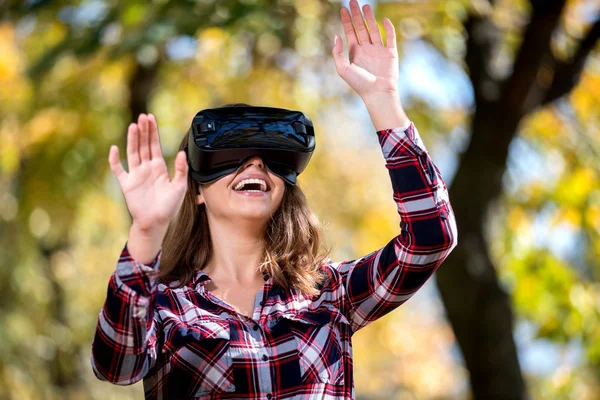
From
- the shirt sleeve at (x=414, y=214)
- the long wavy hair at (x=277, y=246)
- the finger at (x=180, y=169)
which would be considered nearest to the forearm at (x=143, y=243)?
the finger at (x=180, y=169)

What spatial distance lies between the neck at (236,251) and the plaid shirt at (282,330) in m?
0.11

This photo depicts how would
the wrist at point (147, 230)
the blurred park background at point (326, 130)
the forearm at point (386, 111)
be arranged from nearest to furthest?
the wrist at point (147, 230)
the forearm at point (386, 111)
the blurred park background at point (326, 130)

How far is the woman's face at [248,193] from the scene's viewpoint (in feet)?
8.84

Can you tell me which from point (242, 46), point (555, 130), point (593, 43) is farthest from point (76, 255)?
point (593, 43)

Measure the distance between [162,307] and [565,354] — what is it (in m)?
5.91

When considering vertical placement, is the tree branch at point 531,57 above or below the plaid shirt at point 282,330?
above

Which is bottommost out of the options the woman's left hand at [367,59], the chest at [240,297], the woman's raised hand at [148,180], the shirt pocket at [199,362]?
the shirt pocket at [199,362]

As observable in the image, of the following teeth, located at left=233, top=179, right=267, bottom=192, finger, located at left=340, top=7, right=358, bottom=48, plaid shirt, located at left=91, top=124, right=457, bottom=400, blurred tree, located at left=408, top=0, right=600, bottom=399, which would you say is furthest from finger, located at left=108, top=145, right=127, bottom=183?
blurred tree, located at left=408, top=0, right=600, bottom=399

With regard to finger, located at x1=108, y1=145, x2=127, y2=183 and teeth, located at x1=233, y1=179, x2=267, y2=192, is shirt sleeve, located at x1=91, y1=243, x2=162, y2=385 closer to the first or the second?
finger, located at x1=108, y1=145, x2=127, y2=183

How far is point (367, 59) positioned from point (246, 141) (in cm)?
40

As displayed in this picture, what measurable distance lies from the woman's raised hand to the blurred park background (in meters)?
2.49

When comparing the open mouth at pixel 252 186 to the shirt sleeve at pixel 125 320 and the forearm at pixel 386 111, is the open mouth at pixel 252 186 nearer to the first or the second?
the forearm at pixel 386 111

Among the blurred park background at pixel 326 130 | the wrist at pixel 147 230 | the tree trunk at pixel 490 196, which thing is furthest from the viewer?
the tree trunk at pixel 490 196

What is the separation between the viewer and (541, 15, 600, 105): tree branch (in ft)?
21.6
